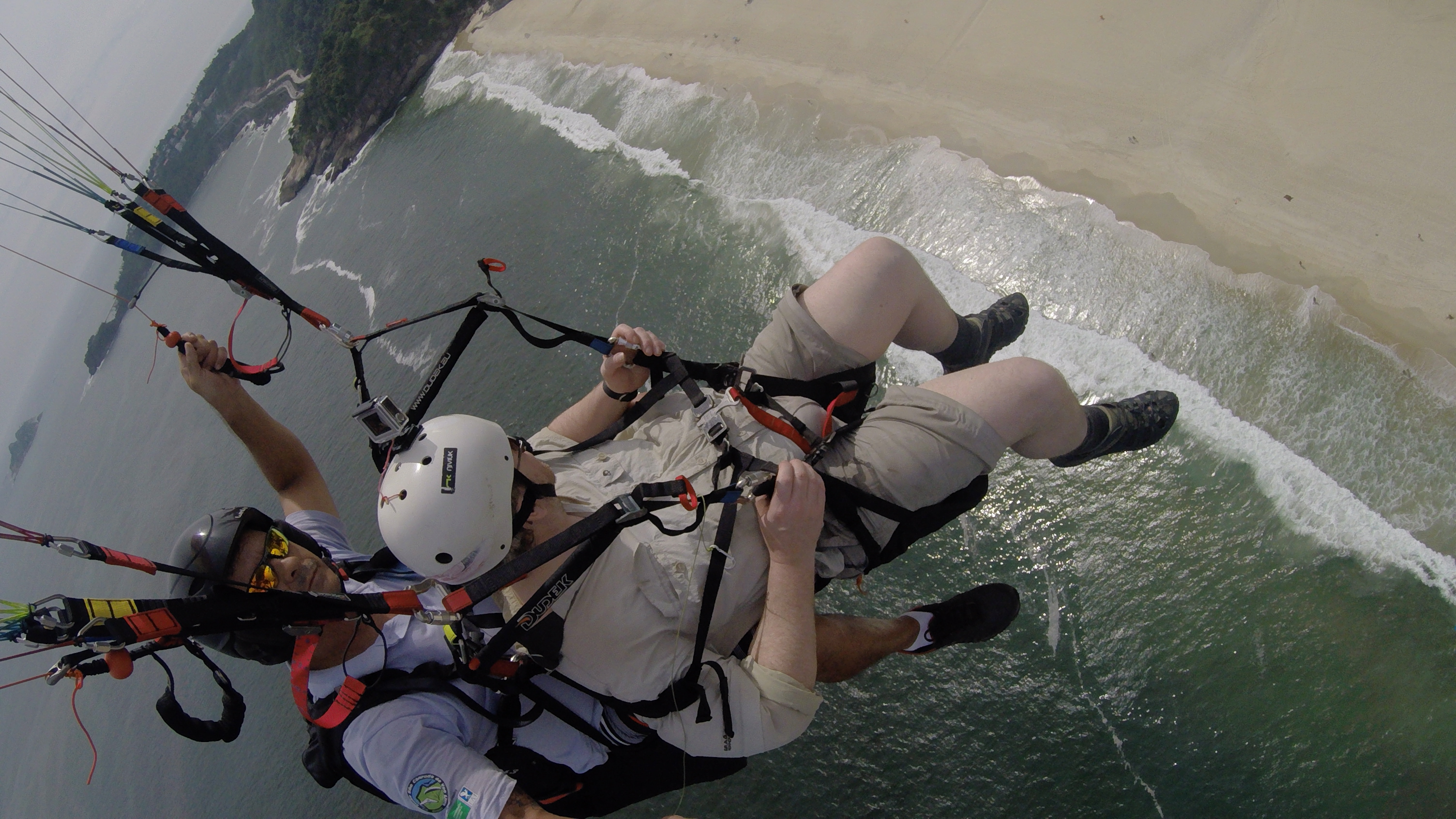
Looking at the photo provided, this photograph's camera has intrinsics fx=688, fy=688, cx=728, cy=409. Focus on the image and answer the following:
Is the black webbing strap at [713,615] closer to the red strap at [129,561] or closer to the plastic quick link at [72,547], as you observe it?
the red strap at [129,561]

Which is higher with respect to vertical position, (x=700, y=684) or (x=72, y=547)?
(x=72, y=547)

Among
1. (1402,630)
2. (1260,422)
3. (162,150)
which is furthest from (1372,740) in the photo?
(162,150)

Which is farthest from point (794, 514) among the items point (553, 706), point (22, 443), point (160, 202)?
point (22, 443)

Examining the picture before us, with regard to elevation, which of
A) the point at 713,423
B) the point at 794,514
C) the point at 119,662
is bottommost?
the point at 794,514

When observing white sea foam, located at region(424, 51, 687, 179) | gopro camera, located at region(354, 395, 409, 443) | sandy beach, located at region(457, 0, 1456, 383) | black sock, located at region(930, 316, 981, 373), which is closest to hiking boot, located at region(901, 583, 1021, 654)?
black sock, located at region(930, 316, 981, 373)

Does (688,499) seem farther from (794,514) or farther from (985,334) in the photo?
(985,334)

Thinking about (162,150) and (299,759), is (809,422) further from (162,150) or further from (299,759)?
(162,150)

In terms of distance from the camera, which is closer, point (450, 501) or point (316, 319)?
point (450, 501)
